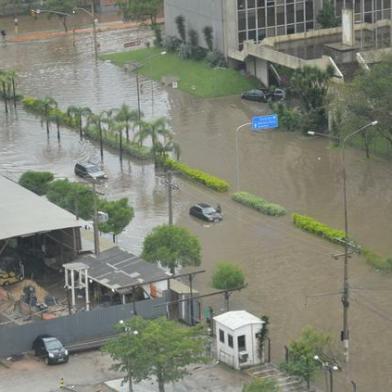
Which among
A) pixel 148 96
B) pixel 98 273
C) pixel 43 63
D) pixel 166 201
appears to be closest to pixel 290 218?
pixel 166 201

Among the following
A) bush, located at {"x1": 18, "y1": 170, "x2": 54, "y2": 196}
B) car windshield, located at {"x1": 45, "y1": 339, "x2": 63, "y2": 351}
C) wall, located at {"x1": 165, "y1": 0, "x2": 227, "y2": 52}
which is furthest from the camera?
wall, located at {"x1": 165, "y1": 0, "x2": 227, "y2": 52}

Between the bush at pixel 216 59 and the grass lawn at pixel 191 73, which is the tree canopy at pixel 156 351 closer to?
the grass lawn at pixel 191 73

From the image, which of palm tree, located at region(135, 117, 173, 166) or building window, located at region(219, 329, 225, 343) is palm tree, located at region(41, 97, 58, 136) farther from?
building window, located at region(219, 329, 225, 343)

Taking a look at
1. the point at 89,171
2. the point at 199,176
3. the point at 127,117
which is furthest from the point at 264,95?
the point at 199,176

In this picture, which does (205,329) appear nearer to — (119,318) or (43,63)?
(119,318)

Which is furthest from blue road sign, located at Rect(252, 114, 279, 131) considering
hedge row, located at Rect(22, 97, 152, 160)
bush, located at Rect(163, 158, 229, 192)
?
hedge row, located at Rect(22, 97, 152, 160)
